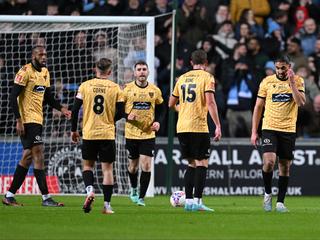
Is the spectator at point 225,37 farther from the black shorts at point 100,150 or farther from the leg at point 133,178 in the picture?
the black shorts at point 100,150

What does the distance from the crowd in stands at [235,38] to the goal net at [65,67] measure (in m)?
1.78

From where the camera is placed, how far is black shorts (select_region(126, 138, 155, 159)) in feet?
55.8

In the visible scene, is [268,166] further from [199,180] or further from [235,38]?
[235,38]

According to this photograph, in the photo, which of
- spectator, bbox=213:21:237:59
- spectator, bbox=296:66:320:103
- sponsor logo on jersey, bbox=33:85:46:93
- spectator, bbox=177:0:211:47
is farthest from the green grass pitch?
spectator, bbox=177:0:211:47

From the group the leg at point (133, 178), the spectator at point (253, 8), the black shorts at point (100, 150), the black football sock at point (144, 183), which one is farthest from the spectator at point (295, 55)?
the black shorts at point (100, 150)

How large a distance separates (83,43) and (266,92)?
6.17m

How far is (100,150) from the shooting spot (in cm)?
1435

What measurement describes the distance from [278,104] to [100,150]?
261 centimetres

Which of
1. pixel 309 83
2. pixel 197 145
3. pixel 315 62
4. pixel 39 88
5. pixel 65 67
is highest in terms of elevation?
pixel 315 62

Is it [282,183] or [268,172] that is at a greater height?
[268,172]

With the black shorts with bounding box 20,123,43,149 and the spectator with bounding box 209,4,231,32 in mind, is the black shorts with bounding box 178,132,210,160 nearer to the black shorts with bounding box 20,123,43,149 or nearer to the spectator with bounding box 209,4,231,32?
the black shorts with bounding box 20,123,43,149

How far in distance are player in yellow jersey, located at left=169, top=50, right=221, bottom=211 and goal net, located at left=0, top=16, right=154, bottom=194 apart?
14.7 ft

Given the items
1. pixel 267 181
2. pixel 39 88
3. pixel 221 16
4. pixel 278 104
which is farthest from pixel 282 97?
pixel 221 16

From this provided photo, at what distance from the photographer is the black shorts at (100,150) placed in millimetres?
14250
